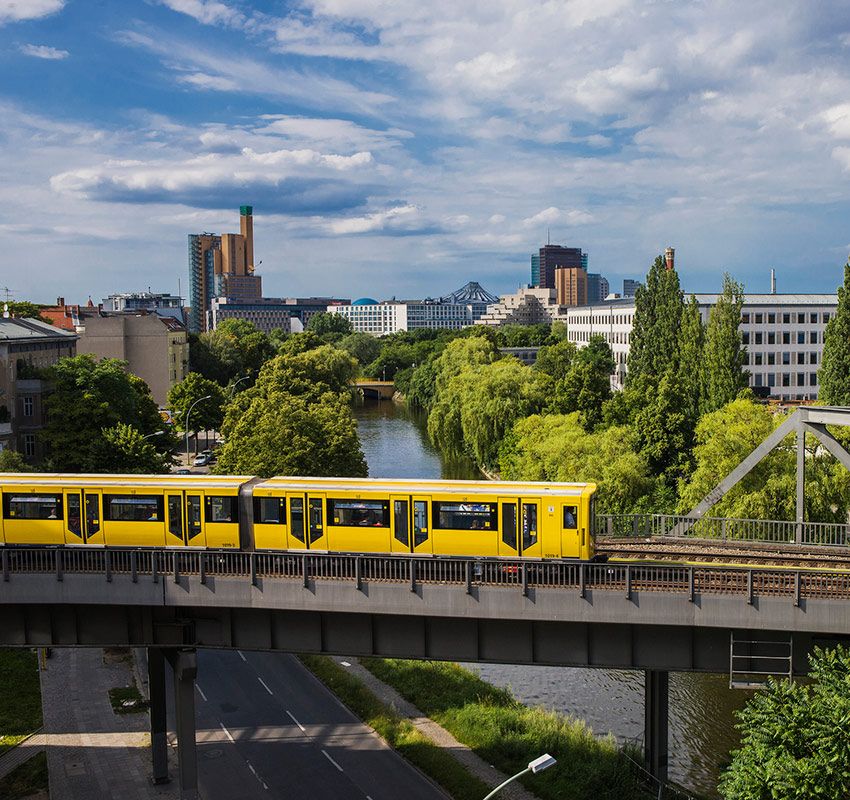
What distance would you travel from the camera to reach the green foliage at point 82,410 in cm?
6562

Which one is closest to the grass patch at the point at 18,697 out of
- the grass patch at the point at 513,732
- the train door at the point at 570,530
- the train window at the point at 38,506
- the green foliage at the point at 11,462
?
the train window at the point at 38,506

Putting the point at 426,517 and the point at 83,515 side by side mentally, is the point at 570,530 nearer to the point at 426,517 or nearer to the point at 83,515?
the point at 426,517

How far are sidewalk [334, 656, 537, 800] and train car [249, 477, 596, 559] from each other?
8.65 m

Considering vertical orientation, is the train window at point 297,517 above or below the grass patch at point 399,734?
above

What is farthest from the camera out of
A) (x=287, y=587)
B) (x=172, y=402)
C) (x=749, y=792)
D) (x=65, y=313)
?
(x=65, y=313)

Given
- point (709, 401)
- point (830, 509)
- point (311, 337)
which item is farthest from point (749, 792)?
point (311, 337)

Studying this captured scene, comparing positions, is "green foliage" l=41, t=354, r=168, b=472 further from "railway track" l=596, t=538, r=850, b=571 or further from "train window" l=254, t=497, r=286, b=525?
"railway track" l=596, t=538, r=850, b=571

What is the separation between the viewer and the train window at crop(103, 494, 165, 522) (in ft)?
104

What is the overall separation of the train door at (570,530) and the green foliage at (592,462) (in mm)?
26968

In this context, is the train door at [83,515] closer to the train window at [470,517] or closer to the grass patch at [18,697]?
the grass patch at [18,697]

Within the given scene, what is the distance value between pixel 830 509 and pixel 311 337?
9048 cm

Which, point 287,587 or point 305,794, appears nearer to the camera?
point 287,587

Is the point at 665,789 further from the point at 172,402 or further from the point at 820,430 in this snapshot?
the point at 172,402

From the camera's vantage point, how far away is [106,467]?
64438 mm
